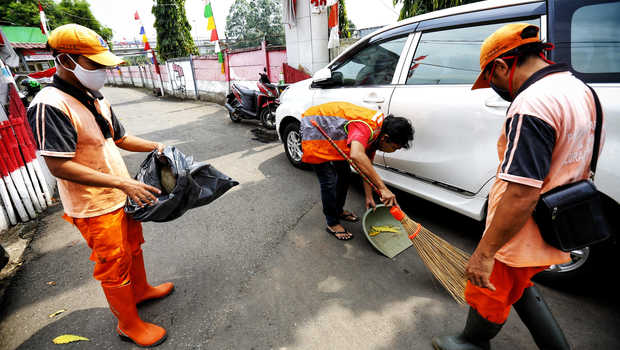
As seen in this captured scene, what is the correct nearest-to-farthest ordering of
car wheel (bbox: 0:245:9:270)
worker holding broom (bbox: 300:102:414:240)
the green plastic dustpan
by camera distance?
worker holding broom (bbox: 300:102:414:240) < car wheel (bbox: 0:245:9:270) < the green plastic dustpan

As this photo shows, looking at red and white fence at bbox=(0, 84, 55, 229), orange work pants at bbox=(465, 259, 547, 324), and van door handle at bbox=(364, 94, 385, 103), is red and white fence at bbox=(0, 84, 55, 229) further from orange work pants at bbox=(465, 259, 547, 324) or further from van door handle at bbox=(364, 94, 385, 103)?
orange work pants at bbox=(465, 259, 547, 324)

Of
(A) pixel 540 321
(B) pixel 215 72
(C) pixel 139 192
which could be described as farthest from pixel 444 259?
(B) pixel 215 72

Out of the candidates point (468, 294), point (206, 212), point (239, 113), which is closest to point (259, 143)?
point (239, 113)

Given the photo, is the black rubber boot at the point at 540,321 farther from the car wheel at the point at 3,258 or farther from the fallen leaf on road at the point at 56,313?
the car wheel at the point at 3,258

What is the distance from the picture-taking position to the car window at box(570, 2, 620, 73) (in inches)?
63.3

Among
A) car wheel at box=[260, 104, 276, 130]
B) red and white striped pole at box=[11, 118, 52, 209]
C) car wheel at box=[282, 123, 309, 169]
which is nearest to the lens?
red and white striped pole at box=[11, 118, 52, 209]

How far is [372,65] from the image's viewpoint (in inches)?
120

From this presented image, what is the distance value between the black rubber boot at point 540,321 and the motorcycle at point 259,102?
238 inches

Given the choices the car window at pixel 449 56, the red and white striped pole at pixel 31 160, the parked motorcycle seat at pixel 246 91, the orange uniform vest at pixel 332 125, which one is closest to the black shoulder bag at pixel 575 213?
the orange uniform vest at pixel 332 125

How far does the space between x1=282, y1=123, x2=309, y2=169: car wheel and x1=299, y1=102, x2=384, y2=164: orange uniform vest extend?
5.43 ft

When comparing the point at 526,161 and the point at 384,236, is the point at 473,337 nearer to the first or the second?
the point at 526,161

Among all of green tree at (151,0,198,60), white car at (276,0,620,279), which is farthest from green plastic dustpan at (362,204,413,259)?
green tree at (151,0,198,60)

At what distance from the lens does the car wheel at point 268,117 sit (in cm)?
684

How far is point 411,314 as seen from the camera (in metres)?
1.98
